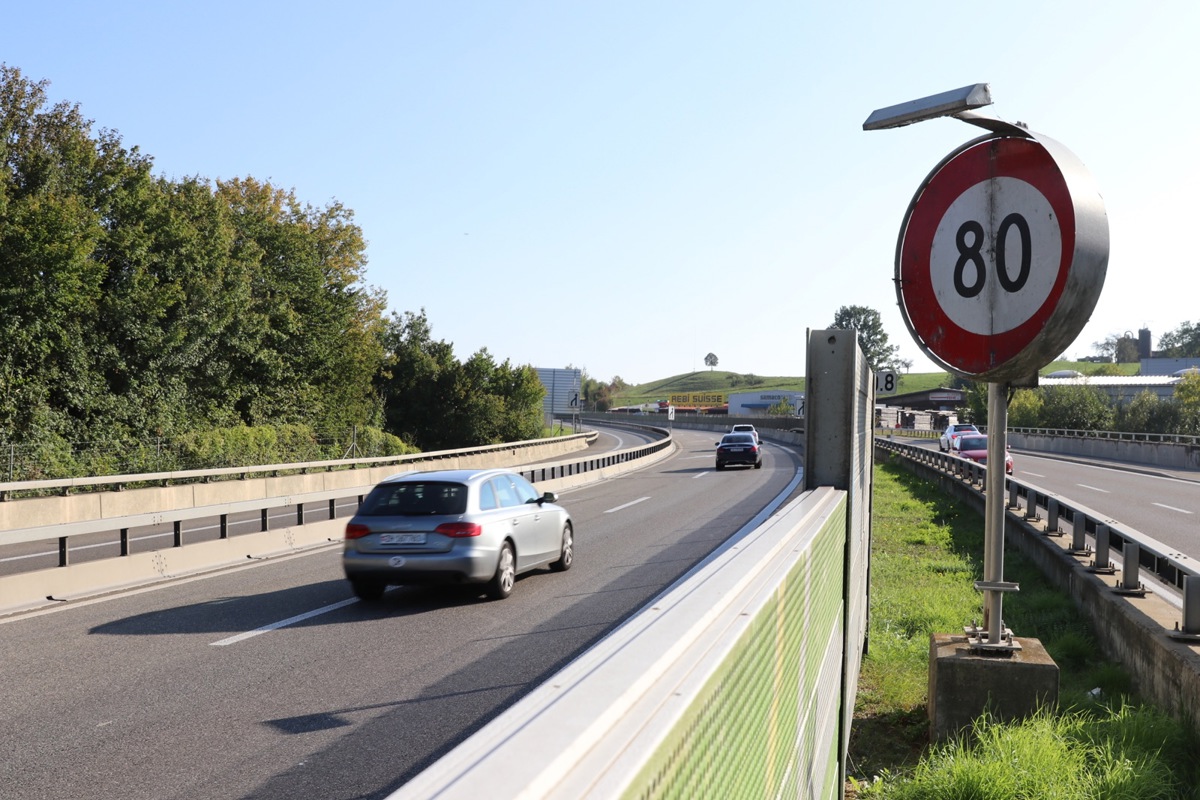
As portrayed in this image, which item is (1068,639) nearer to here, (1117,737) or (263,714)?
(1117,737)

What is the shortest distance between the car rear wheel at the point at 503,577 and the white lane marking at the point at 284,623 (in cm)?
152

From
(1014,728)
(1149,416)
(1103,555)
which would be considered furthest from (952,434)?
(1014,728)

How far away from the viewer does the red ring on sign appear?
427 cm

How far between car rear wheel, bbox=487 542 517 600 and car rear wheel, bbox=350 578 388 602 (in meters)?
1.20

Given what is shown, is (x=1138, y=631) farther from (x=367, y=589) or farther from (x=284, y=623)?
(x=367, y=589)

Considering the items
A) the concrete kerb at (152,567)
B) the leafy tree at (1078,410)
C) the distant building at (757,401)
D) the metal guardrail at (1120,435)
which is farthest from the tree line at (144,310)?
the distant building at (757,401)

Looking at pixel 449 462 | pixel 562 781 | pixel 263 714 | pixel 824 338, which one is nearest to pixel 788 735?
pixel 562 781

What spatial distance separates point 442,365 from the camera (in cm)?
6431

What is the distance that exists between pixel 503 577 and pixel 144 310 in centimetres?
2693

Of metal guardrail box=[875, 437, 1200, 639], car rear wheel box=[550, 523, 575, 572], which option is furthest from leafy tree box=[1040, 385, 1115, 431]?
car rear wheel box=[550, 523, 575, 572]

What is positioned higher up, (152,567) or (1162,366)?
(1162,366)

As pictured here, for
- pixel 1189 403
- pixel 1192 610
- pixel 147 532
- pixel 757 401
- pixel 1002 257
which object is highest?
pixel 757 401

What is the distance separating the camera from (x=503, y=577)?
1193 cm

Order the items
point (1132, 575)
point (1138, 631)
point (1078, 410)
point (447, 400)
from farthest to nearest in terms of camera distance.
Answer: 1. point (1078, 410)
2. point (447, 400)
3. point (1132, 575)
4. point (1138, 631)
